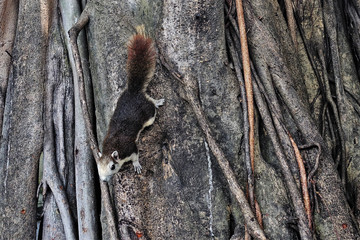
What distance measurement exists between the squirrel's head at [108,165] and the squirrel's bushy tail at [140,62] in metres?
0.48

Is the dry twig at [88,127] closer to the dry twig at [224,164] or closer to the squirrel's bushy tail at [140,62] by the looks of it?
the squirrel's bushy tail at [140,62]

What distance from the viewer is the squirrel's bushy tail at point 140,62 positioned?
2508mm

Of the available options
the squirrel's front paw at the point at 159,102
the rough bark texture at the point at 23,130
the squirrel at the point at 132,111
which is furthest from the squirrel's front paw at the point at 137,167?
the rough bark texture at the point at 23,130

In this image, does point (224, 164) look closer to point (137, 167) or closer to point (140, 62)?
point (137, 167)

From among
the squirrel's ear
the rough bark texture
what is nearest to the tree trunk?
the rough bark texture

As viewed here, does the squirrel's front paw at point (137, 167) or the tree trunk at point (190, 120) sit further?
the squirrel's front paw at point (137, 167)

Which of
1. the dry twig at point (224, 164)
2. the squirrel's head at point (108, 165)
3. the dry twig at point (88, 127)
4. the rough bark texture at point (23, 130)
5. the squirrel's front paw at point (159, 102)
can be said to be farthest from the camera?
the rough bark texture at point (23, 130)

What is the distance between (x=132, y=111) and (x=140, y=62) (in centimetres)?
41

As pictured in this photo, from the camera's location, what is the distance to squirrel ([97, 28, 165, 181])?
253 cm

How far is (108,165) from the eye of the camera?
249 centimetres

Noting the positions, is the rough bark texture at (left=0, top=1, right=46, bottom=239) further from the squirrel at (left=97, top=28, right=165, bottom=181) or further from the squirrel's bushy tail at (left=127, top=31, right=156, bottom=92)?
the squirrel's bushy tail at (left=127, top=31, right=156, bottom=92)

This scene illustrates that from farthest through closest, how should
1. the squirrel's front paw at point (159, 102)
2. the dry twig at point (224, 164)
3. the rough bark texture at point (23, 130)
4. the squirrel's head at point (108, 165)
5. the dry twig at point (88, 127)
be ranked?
the rough bark texture at point (23, 130), the squirrel's front paw at point (159, 102), the squirrel's head at point (108, 165), the dry twig at point (88, 127), the dry twig at point (224, 164)

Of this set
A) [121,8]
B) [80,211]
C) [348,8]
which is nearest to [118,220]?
[80,211]

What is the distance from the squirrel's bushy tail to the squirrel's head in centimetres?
48
